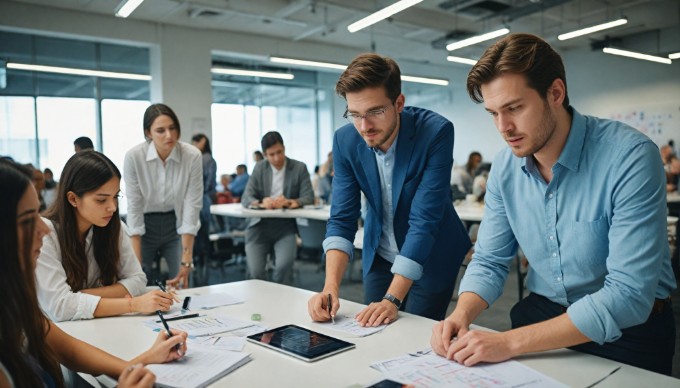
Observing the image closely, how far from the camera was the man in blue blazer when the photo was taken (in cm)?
173

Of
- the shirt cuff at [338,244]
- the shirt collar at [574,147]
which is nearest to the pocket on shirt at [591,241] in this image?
the shirt collar at [574,147]

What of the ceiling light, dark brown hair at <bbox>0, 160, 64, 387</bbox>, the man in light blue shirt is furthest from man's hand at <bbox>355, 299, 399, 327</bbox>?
the ceiling light

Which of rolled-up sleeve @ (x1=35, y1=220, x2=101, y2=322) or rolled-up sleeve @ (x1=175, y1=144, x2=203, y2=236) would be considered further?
rolled-up sleeve @ (x1=175, y1=144, x2=203, y2=236)

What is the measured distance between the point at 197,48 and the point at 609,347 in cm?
883

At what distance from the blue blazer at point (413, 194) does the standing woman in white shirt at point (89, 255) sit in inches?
29.2

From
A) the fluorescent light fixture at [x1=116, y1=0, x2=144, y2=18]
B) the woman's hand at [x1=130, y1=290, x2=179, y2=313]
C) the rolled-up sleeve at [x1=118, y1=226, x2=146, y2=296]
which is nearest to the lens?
the woman's hand at [x1=130, y1=290, x2=179, y2=313]

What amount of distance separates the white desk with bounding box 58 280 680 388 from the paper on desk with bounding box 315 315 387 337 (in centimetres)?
2

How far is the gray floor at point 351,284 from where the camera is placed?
411 centimetres

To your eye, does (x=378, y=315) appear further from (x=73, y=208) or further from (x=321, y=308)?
(x=73, y=208)

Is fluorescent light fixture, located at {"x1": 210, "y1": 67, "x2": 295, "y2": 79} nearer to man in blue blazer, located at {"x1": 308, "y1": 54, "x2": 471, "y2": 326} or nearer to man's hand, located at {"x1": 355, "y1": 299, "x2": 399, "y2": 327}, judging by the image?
man in blue blazer, located at {"x1": 308, "y1": 54, "x2": 471, "y2": 326}

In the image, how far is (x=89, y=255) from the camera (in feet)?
6.50

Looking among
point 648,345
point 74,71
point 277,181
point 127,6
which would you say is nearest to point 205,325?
point 648,345

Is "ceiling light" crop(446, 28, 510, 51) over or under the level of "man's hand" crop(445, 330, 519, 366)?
over

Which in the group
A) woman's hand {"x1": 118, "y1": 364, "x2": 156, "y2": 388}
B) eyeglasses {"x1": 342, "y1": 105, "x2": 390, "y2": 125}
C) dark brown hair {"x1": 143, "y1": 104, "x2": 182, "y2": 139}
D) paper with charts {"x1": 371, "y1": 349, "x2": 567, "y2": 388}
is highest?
dark brown hair {"x1": 143, "y1": 104, "x2": 182, "y2": 139}
